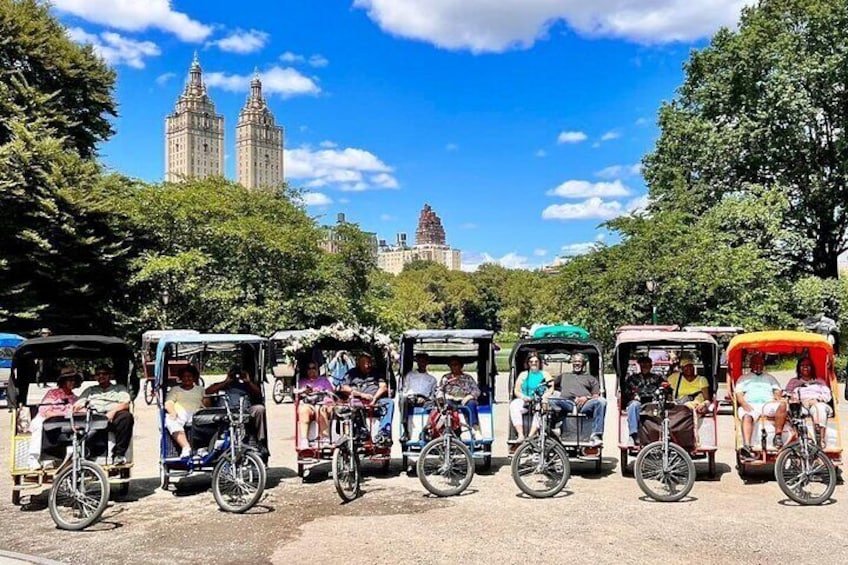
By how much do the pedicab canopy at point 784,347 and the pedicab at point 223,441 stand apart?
5977 millimetres

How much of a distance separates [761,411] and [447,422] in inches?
149

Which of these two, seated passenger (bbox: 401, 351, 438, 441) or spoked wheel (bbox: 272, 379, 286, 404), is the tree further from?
seated passenger (bbox: 401, 351, 438, 441)

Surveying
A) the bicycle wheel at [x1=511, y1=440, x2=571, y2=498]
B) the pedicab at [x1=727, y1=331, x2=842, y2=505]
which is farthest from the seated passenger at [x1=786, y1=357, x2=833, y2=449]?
the bicycle wheel at [x1=511, y1=440, x2=571, y2=498]

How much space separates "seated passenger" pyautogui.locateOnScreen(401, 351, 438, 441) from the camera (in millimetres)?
10344

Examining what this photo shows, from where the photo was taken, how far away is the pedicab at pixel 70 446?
25.5 ft

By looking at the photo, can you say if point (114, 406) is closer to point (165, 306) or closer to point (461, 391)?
point (461, 391)

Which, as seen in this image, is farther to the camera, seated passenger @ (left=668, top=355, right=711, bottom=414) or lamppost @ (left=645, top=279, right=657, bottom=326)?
lamppost @ (left=645, top=279, right=657, bottom=326)

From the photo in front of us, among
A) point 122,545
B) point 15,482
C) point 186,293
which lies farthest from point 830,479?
point 186,293

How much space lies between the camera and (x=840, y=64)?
30094mm

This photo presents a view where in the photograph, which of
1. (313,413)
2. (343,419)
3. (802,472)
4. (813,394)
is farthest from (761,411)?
(313,413)

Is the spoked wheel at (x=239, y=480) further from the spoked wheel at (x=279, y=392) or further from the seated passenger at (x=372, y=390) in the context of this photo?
the spoked wheel at (x=279, y=392)

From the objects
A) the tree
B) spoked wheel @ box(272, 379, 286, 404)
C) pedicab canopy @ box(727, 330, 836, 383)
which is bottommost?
spoked wheel @ box(272, 379, 286, 404)

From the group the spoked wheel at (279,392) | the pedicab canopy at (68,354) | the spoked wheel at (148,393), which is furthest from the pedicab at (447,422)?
the spoked wheel at (148,393)

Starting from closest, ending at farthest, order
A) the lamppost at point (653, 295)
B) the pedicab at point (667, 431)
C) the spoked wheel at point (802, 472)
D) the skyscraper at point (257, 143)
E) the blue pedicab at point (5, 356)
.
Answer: the spoked wheel at point (802, 472), the pedicab at point (667, 431), the blue pedicab at point (5, 356), the lamppost at point (653, 295), the skyscraper at point (257, 143)
